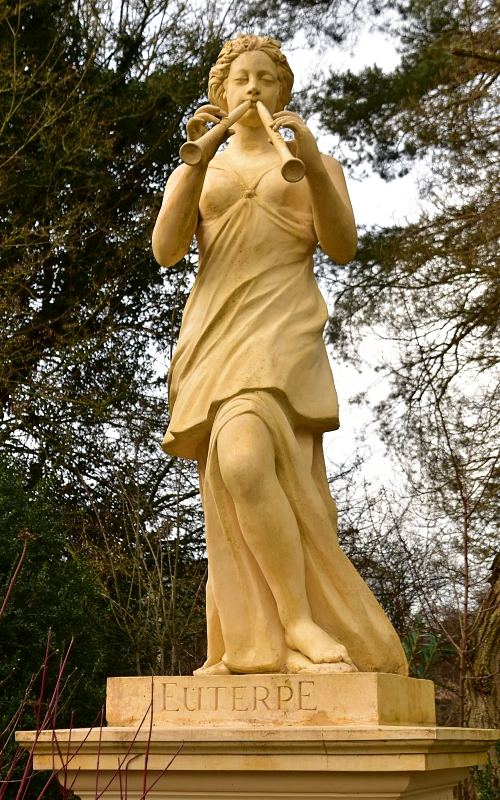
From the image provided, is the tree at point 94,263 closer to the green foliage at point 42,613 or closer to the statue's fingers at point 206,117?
the green foliage at point 42,613

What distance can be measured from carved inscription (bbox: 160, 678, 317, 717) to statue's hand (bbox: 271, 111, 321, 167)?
70.4 inches

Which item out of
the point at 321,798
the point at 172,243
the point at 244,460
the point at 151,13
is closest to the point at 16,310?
the point at 151,13

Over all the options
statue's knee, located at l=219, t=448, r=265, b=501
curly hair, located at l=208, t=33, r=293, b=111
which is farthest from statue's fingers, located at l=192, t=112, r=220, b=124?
statue's knee, located at l=219, t=448, r=265, b=501

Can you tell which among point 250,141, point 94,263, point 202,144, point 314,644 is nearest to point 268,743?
point 314,644

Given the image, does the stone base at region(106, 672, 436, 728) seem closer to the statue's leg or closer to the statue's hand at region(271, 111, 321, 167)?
the statue's leg

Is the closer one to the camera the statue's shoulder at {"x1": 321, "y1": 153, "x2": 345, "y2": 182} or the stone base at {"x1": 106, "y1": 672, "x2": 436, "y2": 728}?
the stone base at {"x1": 106, "y1": 672, "x2": 436, "y2": 728}

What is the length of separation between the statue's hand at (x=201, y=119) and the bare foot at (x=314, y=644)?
180 cm

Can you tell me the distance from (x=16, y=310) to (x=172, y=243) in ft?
19.7

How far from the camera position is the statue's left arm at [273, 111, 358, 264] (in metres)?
3.87

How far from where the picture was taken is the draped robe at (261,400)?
377 centimetres

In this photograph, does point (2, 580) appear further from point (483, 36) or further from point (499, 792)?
point (483, 36)

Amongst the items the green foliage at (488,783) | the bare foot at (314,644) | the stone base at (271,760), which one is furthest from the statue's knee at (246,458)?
the green foliage at (488,783)

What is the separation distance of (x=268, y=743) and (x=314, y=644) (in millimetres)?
464

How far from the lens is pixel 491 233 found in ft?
30.1
